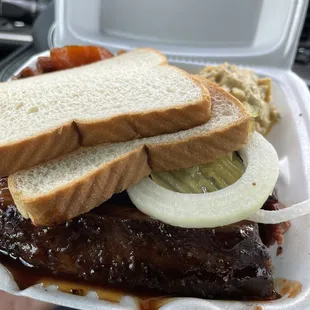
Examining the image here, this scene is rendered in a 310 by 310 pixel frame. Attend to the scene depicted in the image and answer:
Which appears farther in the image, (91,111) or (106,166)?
(91,111)

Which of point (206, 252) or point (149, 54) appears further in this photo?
point (149, 54)

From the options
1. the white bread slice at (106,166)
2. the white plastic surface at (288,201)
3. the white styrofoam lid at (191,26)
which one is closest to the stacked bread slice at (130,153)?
the white bread slice at (106,166)

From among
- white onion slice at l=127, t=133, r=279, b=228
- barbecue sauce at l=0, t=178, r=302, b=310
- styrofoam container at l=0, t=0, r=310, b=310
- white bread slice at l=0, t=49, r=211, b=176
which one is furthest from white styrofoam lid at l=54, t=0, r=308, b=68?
barbecue sauce at l=0, t=178, r=302, b=310

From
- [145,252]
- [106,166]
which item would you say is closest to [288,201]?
[145,252]

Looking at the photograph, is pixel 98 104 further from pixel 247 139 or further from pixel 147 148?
pixel 247 139

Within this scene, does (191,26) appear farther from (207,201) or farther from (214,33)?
(207,201)

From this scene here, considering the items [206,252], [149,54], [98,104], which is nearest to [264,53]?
[149,54]
